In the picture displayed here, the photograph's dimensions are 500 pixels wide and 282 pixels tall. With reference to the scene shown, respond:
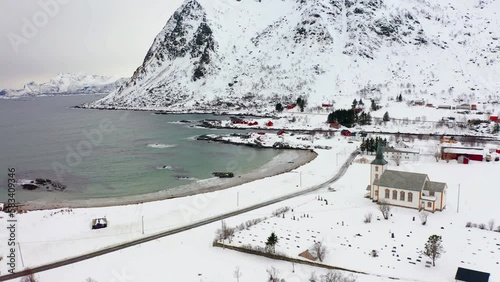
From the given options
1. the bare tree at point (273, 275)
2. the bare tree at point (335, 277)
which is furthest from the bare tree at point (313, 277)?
the bare tree at point (273, 275)

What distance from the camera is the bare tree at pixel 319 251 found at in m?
28.0

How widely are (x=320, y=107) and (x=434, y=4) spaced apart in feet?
323

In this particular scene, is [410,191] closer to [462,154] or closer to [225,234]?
[225,234]

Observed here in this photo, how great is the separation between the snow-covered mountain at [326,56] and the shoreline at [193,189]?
78697mm

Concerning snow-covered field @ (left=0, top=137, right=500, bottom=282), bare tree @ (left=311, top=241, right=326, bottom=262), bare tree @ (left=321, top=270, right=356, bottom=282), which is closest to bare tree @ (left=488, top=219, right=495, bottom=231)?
snow-covered field @ (left=0, top=137, right=500, bottom=282)

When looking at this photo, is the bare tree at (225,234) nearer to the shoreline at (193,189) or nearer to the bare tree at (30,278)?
the bare tree at (30,278)

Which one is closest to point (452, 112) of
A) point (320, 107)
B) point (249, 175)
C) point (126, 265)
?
point (320, 107)

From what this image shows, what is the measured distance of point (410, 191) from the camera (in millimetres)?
38188

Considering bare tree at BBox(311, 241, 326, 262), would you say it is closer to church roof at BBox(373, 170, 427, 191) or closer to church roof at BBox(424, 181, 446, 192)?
church roof at BBox(373, 170, 427, 191)

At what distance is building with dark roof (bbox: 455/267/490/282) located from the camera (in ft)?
79.8

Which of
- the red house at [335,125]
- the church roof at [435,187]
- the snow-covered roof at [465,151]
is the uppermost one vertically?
the red house at [335,125]

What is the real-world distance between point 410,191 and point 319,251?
1482 centimetres

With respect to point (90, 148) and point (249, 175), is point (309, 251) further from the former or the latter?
point (90, 148)

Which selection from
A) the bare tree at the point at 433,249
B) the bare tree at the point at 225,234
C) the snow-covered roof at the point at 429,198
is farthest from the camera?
the snow-covered roof at the point at 429,198
